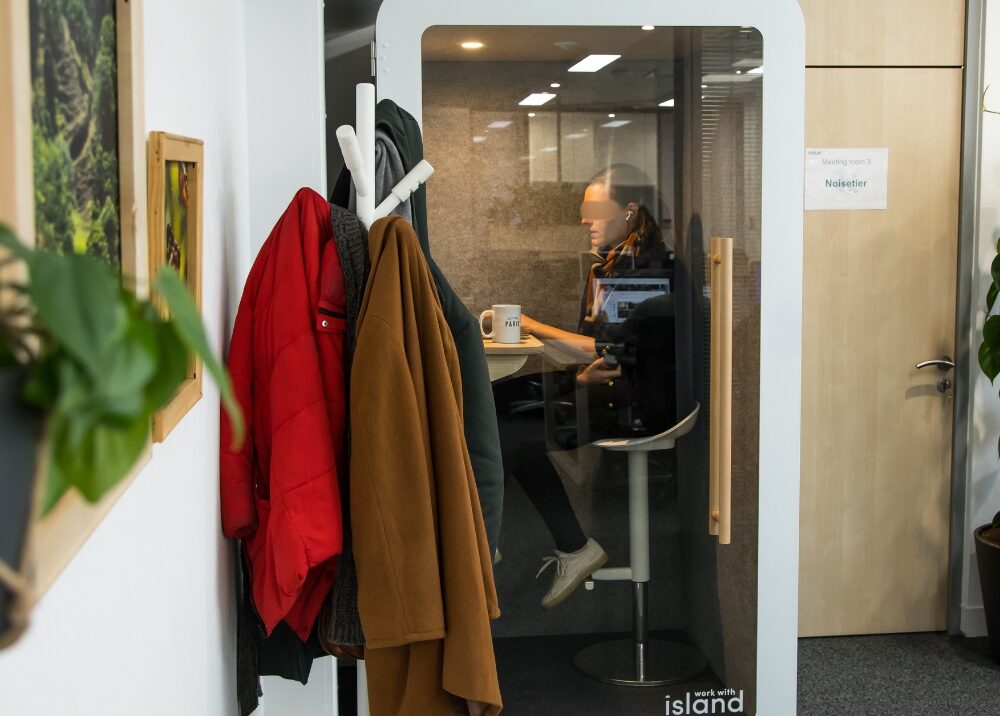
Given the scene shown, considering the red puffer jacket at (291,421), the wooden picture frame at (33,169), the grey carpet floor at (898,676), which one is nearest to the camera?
the wooden picture frame at (33,169)

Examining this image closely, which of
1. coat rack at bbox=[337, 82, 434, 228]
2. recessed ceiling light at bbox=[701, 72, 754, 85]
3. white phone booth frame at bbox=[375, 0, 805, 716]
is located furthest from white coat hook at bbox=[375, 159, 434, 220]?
recessed ceiling light at bbox=[701, 72, 754, 85]

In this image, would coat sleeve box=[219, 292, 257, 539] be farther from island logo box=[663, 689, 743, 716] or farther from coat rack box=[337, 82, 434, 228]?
island logo box=[663, 689, 743, 716]

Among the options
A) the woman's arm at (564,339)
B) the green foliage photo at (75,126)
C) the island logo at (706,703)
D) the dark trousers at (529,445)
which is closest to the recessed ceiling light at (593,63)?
the woman's arm at (564,339)

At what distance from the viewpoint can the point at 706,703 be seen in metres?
2.65

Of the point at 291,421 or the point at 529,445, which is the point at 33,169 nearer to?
the point at 291,421

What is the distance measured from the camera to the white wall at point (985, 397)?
3.46 meters

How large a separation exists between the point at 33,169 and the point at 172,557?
722 mm

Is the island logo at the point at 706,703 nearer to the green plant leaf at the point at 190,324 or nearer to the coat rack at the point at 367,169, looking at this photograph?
the coat rack at the point at 367,169

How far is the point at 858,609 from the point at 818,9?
6.76ft

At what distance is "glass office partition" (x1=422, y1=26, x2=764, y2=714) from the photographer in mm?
2424

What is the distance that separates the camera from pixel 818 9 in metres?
3.45

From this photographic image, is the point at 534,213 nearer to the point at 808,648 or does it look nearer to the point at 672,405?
the point at 672,405

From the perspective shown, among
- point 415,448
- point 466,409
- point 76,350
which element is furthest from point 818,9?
point 76,350

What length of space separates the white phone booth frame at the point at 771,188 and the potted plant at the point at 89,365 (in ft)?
6.89
